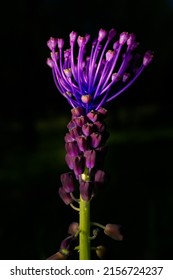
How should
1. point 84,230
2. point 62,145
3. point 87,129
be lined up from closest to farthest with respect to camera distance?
point 87,129 < point 84,230 < point 62,145

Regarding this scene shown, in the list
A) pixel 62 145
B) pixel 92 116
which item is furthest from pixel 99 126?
pixel 62 145

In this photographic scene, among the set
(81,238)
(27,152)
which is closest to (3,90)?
(27,152)

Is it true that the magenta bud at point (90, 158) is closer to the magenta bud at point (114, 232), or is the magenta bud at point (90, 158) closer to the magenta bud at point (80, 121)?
the magenta bud at point (80, 121)

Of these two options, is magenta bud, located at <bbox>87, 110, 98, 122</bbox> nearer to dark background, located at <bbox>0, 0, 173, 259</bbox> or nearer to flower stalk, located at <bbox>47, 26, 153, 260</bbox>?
flower stalk, located at <bbox>47, 26, 153, 260</bbox>

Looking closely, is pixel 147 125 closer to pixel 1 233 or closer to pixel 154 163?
pixel 154 163

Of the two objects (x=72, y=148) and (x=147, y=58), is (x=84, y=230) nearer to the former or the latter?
(x=72, y=148)

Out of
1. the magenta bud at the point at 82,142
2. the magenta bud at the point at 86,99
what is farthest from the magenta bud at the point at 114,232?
the magenta bud at the point at 86,99
